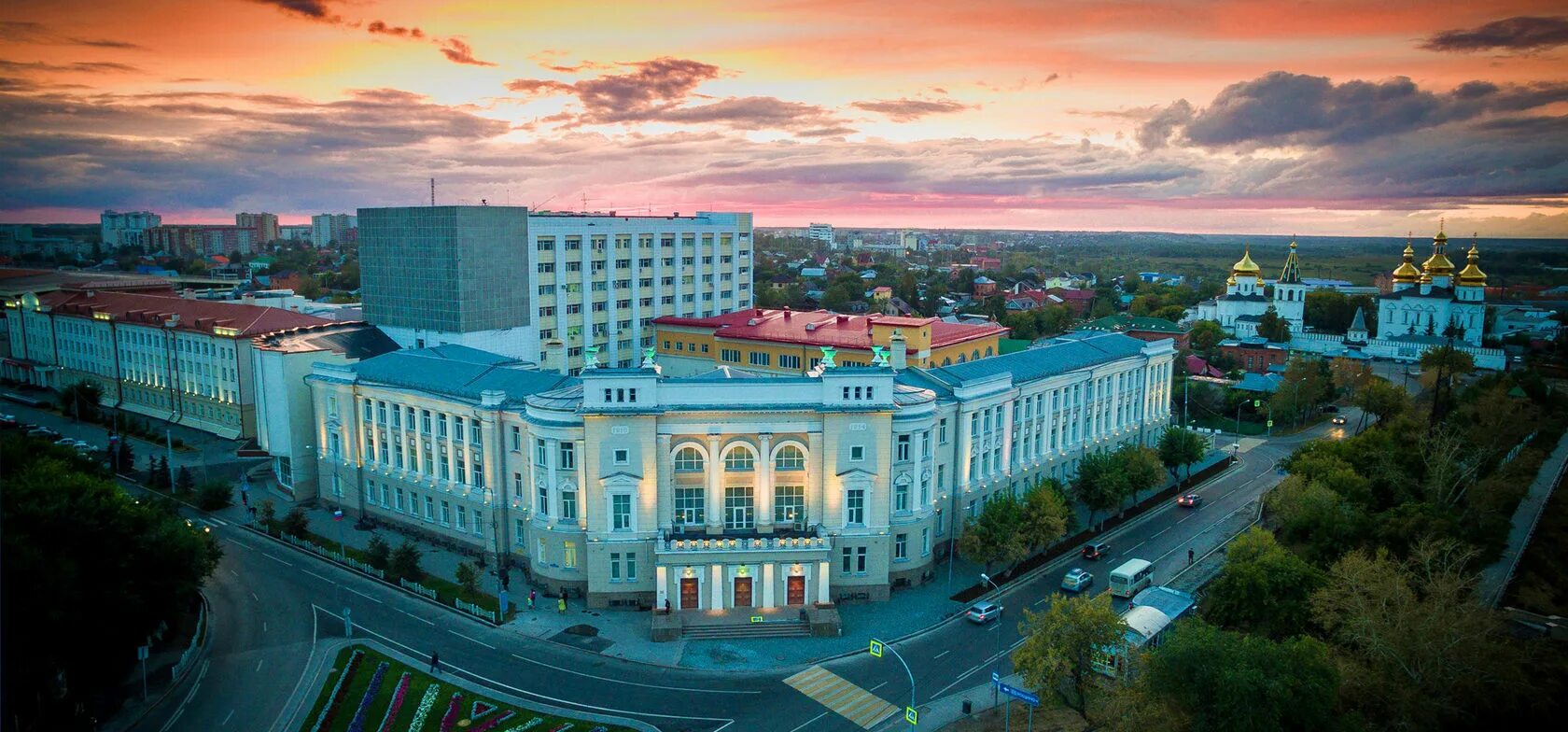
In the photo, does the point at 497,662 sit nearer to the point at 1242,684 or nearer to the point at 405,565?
the point at 405,565

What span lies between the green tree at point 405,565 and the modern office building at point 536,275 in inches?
1019

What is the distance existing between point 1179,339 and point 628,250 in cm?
8695

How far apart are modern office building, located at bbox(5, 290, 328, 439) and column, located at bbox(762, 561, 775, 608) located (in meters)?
53.5

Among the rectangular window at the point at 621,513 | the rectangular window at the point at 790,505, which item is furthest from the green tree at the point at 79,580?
the rectangular window at the point at 790,505

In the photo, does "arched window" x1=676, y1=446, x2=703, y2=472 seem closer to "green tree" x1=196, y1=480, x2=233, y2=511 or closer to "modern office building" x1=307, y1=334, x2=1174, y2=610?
"modern office building" x1=307, y1=334, x2=1174, y2=610

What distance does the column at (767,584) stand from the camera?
49.8 m

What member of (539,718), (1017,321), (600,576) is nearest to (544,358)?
(600,576)

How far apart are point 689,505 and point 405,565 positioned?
55.9 feet

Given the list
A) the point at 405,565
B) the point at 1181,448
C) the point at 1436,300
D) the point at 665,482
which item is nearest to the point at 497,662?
the point at 405,565

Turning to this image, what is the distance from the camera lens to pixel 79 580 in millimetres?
37375

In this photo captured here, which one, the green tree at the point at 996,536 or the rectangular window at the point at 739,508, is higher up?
the rectangular window at the point at 739,508

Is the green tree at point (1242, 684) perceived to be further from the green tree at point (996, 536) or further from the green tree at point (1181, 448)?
the green tree at point (1181, 448)

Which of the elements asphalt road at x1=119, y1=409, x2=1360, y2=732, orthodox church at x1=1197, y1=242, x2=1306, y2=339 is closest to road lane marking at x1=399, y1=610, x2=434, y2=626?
asphalt road at x1=119, y1=409, x2=1360, y2=732

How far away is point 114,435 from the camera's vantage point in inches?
3253
